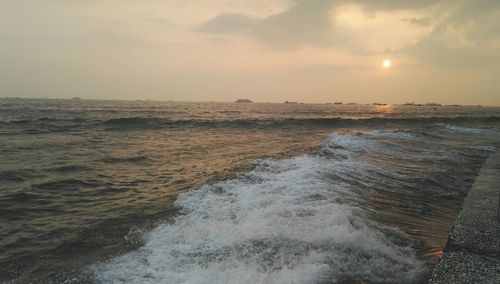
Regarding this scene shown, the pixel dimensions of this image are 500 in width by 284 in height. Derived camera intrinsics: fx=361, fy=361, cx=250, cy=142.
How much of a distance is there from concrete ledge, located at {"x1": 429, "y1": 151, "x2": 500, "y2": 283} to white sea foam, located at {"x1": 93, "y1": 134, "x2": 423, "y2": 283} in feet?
1.59

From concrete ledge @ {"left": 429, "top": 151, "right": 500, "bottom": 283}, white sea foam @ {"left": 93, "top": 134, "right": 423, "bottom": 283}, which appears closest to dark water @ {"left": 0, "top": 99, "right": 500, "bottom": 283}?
white sea foam @ {"left": 93, "top": 134, "right": 423, "bottom": 283}

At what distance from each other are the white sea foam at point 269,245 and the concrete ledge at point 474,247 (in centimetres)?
48

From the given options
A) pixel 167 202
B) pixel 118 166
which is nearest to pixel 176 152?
pixel 118 166

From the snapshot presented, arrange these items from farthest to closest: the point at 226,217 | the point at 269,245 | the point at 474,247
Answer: the point at 226,217, the point at 269,245, the point at 474,247

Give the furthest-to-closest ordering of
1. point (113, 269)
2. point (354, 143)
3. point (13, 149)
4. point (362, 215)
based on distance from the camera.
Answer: point (354, 143) < point (13, 149) < point (362, 215) < point (113, 269)

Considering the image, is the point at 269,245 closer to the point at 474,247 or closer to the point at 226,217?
the point at 226,217

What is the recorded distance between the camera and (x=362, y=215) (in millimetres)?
6465

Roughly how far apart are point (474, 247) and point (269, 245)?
2579mm

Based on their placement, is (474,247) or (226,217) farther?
(226,217)

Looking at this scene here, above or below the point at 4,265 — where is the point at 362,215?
above

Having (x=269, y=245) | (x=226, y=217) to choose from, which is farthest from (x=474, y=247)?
(x=226, y=217)

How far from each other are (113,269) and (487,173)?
29.0 feet

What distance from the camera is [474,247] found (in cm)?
446

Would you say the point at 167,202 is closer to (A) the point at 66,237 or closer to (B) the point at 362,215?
(A) the point at 66,237
